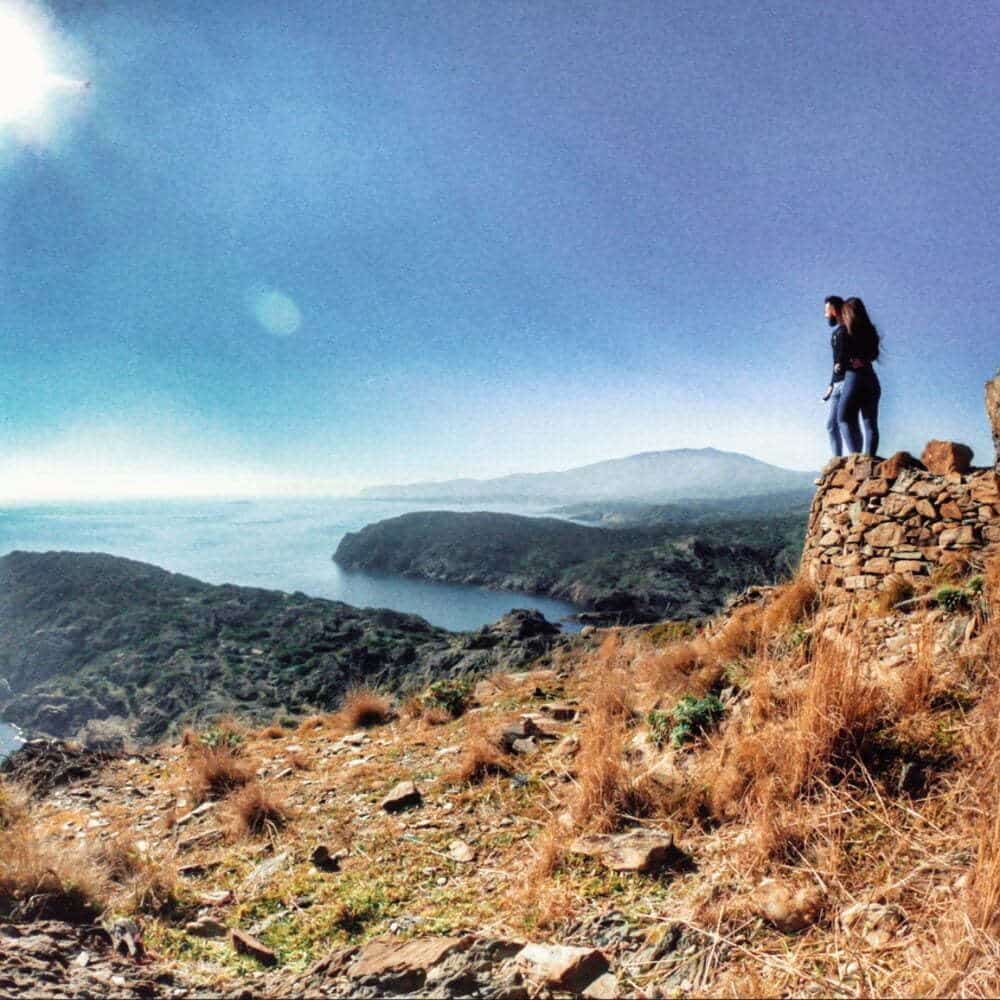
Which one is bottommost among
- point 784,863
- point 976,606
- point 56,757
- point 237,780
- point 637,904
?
point 56,757

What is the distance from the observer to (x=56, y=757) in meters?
8.83

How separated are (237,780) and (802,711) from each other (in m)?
6.08

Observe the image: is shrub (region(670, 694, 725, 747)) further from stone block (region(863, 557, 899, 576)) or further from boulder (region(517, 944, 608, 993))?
stone block (region(863, 557, 899, 576))

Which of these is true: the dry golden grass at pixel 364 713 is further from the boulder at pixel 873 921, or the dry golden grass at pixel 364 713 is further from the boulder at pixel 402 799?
the boulder at pixel 873 921

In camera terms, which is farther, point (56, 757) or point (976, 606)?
point (56, 757)

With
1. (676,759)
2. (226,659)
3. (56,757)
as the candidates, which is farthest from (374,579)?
(676,759)

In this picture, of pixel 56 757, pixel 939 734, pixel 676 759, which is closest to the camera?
pixel 939 734

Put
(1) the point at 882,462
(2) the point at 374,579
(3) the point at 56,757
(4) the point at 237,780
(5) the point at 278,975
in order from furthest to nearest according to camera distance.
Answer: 1. (2) the point at 374,579
2. (3) the point at 56,757
3. (1) the point at 882,462
4. (4) the point at 237,780
5. (5) the point at 278,975

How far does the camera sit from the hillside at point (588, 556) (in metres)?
57.0

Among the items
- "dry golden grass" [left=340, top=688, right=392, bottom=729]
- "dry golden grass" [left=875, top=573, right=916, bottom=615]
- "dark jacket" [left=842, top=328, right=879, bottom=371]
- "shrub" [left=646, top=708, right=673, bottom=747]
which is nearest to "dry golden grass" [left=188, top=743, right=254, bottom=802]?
"dry golden grass" [left=340, top=688, right=392, bottom=729]

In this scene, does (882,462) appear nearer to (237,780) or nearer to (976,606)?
(976,606)

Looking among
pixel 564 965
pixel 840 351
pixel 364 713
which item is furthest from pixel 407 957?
pixel 840 351

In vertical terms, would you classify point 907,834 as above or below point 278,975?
above

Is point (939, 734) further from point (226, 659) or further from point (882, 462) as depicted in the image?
point (226, 659)
